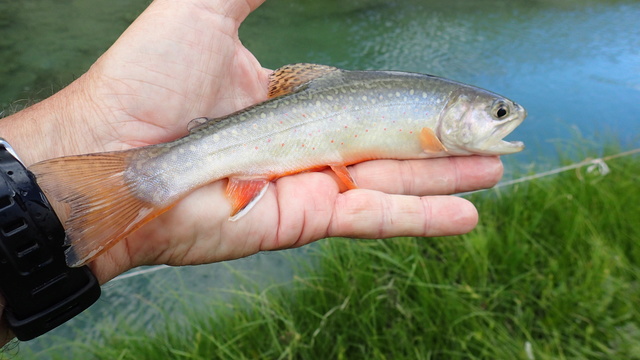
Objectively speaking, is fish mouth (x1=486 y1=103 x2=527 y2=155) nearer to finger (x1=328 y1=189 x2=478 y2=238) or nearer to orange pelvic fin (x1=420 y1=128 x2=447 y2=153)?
orange pelvic fin (x1=420 y1=128 x2=447 y2=153)

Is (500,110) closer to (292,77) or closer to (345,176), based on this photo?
(345,176)

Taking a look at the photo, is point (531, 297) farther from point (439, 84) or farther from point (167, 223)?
point (167, 223)

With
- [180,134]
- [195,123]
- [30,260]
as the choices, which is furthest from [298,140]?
[30,260]

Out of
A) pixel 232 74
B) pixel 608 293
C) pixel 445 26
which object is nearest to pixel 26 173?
pixel 232 74

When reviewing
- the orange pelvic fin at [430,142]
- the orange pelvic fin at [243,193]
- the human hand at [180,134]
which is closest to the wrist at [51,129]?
the human hand at [180,134]

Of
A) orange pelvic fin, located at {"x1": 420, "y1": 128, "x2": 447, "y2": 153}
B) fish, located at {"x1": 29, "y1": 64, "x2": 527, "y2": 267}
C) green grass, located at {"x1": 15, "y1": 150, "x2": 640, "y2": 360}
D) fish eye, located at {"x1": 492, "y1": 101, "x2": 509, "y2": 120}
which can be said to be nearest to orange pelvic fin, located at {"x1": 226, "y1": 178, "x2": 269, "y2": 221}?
fish, located at {"x1": 29, "y1": 64, "x2": 527, "y2": 267}

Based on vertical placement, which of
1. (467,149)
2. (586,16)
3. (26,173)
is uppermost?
(26,173)
